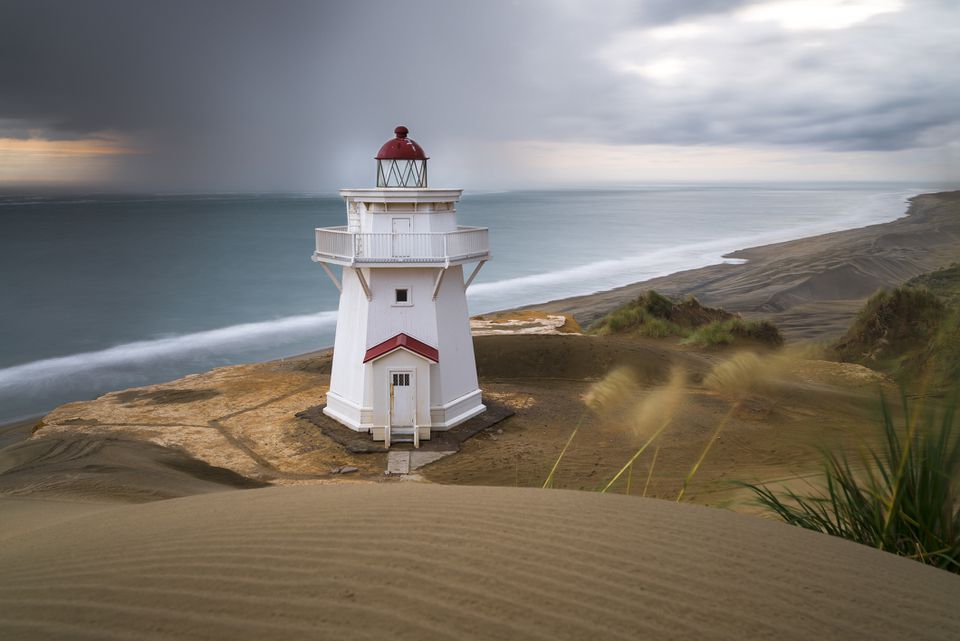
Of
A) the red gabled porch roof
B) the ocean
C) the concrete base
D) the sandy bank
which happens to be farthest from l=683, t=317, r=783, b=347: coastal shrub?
the ocean

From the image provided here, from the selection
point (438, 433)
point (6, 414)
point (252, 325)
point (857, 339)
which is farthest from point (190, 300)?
point (857, 339)

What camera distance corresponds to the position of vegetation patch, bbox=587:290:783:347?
20.3 meters

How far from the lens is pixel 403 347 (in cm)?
1198

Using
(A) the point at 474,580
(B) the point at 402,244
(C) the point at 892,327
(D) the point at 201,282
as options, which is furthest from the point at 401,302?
(D) the point at 201,282

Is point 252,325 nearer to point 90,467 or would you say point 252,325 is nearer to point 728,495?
point 90,467

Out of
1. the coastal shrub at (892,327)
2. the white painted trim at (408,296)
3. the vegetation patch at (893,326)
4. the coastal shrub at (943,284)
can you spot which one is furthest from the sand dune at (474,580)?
the coastal shrub at (943,284)

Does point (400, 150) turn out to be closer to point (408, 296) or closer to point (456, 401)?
point (408, 296)

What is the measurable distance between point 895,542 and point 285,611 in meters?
3.22

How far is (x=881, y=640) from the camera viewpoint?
219cm

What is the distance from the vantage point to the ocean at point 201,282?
27.4 metres

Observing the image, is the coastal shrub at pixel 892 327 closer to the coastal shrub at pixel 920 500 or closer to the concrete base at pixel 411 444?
the concrete base at pixel 411 444

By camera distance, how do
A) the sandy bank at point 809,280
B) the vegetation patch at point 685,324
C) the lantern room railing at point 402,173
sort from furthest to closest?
the sandy bank at point 809,280 → the vegetation patch at point 685,324 → the lantern room railing at point 402,173

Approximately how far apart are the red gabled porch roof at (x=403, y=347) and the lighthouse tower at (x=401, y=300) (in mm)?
20

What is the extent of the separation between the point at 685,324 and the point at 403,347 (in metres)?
14.1
